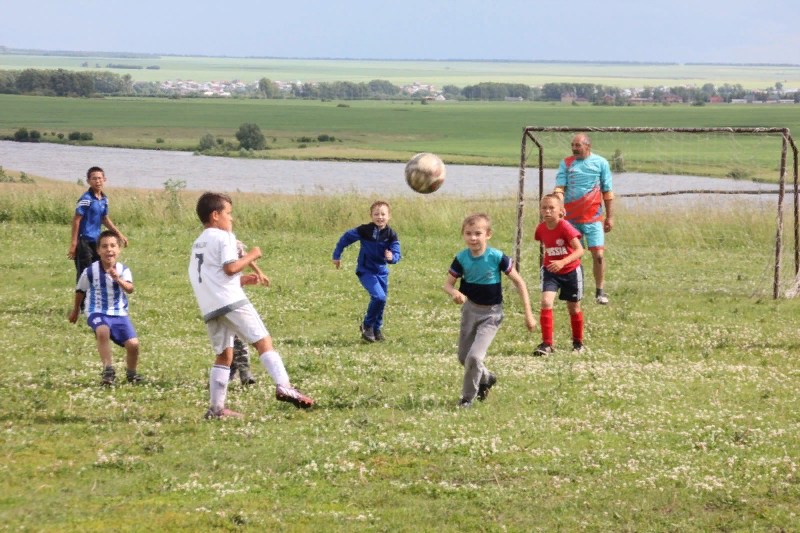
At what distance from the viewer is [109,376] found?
10992 mm

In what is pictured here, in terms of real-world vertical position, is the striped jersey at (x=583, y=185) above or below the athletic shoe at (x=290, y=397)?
above

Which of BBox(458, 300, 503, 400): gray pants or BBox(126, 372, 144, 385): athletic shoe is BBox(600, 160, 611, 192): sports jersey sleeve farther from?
BBox(126, 372, 144, 385): athletic shoe

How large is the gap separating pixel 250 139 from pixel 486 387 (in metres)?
113

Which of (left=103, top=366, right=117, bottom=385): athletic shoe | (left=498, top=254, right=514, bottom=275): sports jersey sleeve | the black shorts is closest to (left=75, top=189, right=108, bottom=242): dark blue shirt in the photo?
(left=103, top=366, right=117, bottom=385): athletic shoe

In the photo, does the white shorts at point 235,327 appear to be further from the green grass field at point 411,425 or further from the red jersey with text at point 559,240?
the red jersey with text at point 559,240

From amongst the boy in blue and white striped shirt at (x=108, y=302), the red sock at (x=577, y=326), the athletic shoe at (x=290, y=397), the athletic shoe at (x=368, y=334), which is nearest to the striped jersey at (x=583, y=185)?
the red sock at (x=577, y=326)

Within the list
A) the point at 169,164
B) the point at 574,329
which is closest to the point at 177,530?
the point at 574,329

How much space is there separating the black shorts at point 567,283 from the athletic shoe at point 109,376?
19.8 feet

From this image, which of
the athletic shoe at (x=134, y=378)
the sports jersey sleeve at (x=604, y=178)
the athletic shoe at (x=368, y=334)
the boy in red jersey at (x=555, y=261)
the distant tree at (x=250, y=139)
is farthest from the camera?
the distant tree at (x=250, y=139)

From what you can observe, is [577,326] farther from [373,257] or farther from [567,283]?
[373,257]

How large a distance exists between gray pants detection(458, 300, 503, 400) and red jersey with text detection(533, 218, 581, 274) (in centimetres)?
310

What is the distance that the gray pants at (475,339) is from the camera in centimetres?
1005

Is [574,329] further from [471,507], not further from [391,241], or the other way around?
[471,507]

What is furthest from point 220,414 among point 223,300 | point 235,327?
point 223,300
